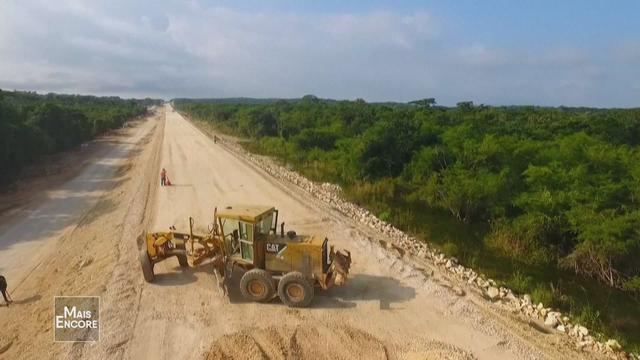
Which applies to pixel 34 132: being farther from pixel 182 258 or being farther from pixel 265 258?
pixel 265 258

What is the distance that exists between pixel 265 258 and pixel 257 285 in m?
0.71

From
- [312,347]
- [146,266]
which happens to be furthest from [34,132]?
[312,347]

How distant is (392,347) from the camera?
11.1 meters

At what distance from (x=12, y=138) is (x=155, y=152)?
1302cm

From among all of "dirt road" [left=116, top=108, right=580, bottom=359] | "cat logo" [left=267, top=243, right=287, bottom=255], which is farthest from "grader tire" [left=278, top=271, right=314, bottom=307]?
"cat logo" [left=267, top=243, right=287, bottom=255]

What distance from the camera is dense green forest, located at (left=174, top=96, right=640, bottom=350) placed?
16.5 metres

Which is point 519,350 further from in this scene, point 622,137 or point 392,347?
point 622,137

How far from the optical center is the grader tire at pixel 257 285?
41.8 feet

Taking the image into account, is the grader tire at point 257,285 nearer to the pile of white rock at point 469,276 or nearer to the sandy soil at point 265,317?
the sandy soil at point 265,317

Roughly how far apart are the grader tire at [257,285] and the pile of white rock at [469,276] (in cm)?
580

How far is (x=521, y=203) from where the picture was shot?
20469 millimetres

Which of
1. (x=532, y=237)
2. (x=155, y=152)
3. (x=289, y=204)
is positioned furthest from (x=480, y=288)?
(x=155, y=152)

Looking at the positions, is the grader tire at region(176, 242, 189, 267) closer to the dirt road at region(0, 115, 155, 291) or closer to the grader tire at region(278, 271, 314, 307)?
the grader tire at region(278, 271, 314, 307)

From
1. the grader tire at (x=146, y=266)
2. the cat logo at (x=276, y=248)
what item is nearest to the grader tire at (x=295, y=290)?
the cat logo at (x=276, y=248)
